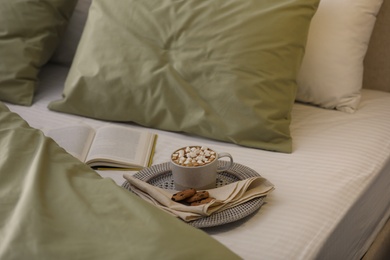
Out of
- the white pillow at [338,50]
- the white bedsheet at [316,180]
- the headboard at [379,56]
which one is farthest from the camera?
the headboard at [379,56]

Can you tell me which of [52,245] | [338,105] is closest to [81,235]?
[52,245]

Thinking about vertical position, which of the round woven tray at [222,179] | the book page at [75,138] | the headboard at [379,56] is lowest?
the book page at [75,138]

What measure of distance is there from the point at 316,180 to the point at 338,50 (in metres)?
0.52

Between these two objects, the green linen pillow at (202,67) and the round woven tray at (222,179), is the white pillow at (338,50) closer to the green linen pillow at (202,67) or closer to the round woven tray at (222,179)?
the green linen pillow at (202,67)

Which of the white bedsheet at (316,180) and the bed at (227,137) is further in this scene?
the white bedsheet at (316,180)

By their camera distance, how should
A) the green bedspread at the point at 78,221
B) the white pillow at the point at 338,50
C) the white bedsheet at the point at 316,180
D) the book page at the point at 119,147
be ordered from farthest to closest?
the white pillow at the point at 338,50
the book page at the point at 119,147
the white bedsheet at the point at 316,180
the green bedspread at the point at 78,221

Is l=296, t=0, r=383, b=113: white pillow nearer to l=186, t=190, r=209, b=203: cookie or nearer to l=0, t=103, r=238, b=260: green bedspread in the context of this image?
l=186, t=190, r=209, b=203: cookie

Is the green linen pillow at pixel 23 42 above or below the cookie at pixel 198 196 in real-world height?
below

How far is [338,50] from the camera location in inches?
75.4

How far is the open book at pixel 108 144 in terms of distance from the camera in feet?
5.56

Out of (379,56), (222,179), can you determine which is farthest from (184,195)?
(379,56)

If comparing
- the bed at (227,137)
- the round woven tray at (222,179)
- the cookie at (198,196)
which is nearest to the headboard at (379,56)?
the bed at (227,137)

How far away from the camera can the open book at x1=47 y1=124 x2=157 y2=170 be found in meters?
1.69

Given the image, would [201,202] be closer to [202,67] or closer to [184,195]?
[184,195]
